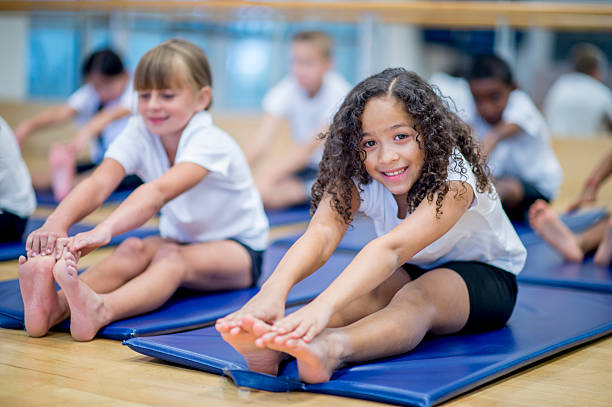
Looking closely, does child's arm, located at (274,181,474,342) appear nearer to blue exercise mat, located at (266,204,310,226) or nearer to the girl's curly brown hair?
the girl's curly brown hair

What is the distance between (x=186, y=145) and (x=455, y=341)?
0.83 m

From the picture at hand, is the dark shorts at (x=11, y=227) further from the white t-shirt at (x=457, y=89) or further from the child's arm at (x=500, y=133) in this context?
the white t-shirt at (x=457, y=89)

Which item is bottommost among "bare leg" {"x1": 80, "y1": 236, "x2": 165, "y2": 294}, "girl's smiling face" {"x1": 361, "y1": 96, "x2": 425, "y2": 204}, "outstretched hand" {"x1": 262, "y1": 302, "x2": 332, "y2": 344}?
"bare leg" {"x1": 80, "y1": 236, "x2": 165, "y2": 294}

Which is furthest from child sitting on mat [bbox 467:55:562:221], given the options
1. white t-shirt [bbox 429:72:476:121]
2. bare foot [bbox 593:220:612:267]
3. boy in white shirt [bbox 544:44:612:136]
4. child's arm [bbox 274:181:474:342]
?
child's arm [bbox 274:181:474:342]

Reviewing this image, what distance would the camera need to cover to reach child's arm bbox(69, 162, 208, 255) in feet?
5.48

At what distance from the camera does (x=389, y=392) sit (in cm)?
128

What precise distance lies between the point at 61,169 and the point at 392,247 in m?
2.49

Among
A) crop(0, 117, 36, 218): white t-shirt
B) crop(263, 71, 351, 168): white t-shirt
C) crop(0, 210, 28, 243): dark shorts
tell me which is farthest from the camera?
crop(263, 71, 351, 168): white t-shirt

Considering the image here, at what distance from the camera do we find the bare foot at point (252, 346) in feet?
4.17

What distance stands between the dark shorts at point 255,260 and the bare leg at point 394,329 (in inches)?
23.8

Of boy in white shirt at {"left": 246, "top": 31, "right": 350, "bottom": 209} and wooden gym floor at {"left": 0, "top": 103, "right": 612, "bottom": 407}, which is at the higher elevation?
boy in white shirt at {"left": 246, "top": 31, "right": 350, "bottom": 209}

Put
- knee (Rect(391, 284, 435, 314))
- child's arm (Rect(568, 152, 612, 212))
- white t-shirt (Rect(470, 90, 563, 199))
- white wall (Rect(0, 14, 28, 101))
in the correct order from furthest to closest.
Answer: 1. white wall (Rect(0, 14, 28, 101))
2. white t-shirt (Rect(470, 90, 563, 199))
3. child's arm (Rect(568, 152, 612, 212))
4. knee (Rect(391, 284, 435, 314))

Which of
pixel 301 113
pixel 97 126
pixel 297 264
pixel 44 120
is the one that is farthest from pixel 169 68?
pixel 44 120

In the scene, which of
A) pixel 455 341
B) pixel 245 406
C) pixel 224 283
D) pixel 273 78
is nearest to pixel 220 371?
pixel 245 406
